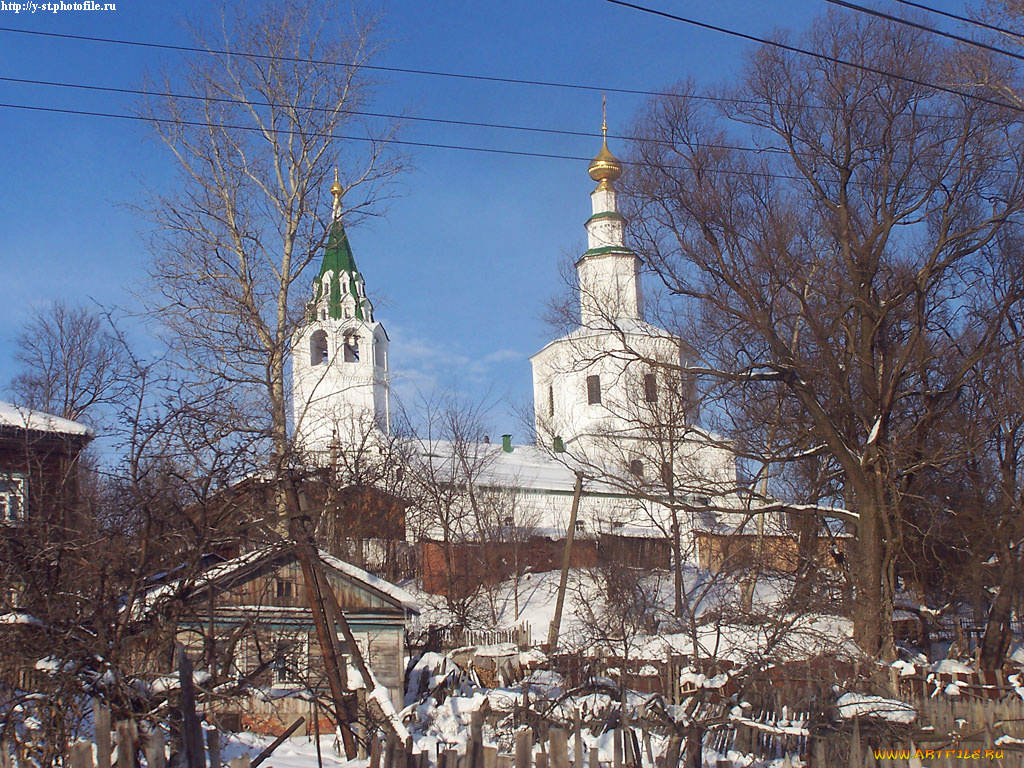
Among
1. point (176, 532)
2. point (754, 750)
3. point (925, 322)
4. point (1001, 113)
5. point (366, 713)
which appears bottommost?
point (754, 750)

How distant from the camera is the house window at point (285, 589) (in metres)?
15.1

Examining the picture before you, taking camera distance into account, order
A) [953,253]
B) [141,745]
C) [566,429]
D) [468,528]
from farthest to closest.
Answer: [566,429] → [468,528] → [953,253] → [141,745]

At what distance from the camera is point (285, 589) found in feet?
50.2

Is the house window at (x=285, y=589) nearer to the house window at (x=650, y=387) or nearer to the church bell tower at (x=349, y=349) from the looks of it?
the house window at (x=650, y=387)

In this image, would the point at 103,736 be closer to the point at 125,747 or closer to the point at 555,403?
the point at 125,747

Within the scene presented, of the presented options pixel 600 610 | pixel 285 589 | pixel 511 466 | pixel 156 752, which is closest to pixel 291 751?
pixel 285 589

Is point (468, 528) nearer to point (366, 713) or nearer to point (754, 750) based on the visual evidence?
point (754, 750)

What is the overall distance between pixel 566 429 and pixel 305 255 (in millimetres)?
28395

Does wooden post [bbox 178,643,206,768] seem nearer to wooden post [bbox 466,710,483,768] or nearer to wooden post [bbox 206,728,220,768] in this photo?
A: wooden post [bbox 206,728,220,768]

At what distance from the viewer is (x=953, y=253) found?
1805 cm

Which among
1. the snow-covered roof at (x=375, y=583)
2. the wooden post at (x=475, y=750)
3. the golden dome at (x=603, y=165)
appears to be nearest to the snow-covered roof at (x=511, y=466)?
the golden dome at (x=603, y=165)

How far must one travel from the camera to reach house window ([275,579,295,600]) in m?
15.1

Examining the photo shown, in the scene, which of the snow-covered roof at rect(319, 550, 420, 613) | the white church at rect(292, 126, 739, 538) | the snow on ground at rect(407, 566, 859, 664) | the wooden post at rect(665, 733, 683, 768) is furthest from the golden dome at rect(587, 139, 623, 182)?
the wooden post at rect(665, 733, 683, 768)

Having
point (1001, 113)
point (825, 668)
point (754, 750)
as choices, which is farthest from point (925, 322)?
point (754, 750)
